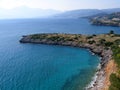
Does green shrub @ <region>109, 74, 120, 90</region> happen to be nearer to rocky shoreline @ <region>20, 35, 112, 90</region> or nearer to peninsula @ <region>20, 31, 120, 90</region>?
rocky shoreline @ <region>20, 35, 112, 90</region>

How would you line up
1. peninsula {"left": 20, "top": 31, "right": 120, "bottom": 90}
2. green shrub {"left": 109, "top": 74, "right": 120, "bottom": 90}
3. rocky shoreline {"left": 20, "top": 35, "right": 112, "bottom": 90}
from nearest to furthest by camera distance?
green shrub {"left": 109, "top": 74, "right": 120, "bottom": 90}
rocky shoreline {"left": 20, "top": 35, "right": 112, "bottom": 90}
peninsula {"left": 20, "top": 31, "right": 120, "bottom": 90}

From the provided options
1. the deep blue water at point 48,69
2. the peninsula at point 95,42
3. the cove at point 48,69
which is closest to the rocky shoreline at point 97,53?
the peninsula at point 95,42

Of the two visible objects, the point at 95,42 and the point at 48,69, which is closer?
the point at 48,69

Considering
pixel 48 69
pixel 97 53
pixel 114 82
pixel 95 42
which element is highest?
pixel 114 82

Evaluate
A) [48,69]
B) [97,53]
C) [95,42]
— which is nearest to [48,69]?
[48,69]

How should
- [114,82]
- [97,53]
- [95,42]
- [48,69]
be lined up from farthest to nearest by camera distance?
[95,42] → [97,53] → [48,69] → [114,82]

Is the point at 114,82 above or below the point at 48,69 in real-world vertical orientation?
above

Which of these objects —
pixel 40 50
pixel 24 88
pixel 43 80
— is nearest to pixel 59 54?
pixel 40 50

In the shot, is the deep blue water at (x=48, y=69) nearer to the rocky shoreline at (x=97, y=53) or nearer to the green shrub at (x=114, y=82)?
the rocky shoreline at (x=97, y=53)

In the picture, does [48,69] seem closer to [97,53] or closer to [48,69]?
[48,69]

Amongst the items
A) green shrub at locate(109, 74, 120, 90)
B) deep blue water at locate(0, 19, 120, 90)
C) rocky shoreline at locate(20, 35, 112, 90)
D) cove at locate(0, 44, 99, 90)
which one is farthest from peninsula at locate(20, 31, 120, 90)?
green shrub at locate(109, 74, 120, 90)

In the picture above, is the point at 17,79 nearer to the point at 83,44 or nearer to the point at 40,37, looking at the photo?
the point at 83,44

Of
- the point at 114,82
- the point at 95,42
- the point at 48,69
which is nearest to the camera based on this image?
the point at 114,82
